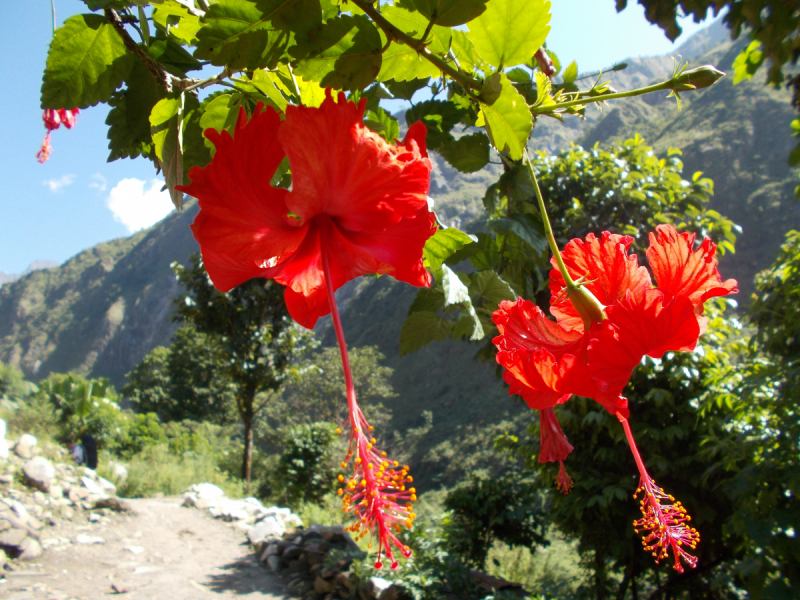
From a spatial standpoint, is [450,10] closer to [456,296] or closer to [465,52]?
[465,52]

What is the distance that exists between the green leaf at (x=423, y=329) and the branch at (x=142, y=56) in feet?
1.63

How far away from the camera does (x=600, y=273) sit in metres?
0.61

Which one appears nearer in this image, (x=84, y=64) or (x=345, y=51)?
(x=345, y=51)

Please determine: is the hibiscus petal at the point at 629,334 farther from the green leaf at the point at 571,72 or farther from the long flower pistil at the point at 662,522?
the green leaf at the point at 571,72

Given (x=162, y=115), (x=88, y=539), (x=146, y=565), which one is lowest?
(x=146, y=565)

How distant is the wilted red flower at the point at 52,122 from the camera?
1.36m

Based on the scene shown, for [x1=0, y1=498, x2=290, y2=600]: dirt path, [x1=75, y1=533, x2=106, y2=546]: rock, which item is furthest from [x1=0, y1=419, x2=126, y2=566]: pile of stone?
[x1=75, y1=533, x2=106, y2=546]: rock

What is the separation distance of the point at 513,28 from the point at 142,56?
1.52 ft

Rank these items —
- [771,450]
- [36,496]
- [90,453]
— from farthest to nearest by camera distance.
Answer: [90,453]
[36,496]
[771,450]

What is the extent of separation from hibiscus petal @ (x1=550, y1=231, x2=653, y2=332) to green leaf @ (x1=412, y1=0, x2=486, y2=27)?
0.27m

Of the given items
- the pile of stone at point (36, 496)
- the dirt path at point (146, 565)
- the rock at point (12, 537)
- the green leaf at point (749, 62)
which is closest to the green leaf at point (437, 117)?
the green leaf at point (749, 62)

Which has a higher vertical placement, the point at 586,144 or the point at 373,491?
the point at 586,144

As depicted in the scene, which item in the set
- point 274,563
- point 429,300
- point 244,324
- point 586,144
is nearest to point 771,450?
point 429,300

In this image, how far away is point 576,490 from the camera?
3.78m
